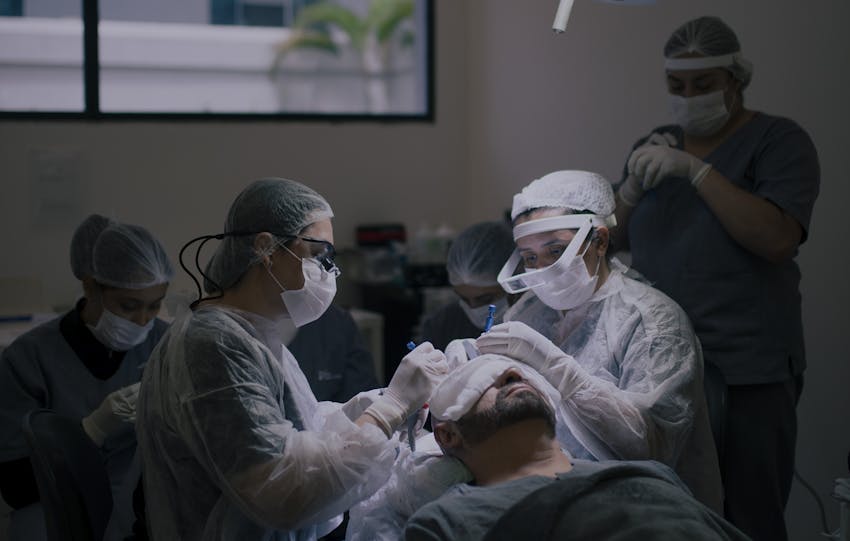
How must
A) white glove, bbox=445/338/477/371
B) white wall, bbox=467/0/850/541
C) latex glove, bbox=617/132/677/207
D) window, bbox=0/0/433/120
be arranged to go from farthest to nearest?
1. window, bbox=0/0/433/120
2. white wall, bbox=467/0/850/541
3. latex glove, bbox=617/132/677/207
4. white glove, bbox=445/338/477/371

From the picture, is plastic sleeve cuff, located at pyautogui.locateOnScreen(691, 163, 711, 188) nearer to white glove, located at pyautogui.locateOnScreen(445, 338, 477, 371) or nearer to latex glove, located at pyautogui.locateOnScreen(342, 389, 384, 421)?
white glove, located at pyautogui.locateOnScreen(445, 338, 477, 371)

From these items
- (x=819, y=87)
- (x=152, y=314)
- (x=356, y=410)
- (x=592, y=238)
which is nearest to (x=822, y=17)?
(x=819, y=87)

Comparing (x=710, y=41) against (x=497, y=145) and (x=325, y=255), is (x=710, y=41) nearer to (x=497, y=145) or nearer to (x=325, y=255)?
(x=325, y=255)

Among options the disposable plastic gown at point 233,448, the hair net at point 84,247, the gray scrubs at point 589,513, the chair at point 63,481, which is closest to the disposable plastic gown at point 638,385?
the gray scrubs at point 589,513

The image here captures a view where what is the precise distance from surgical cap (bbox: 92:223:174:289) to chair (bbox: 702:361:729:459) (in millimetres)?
1480

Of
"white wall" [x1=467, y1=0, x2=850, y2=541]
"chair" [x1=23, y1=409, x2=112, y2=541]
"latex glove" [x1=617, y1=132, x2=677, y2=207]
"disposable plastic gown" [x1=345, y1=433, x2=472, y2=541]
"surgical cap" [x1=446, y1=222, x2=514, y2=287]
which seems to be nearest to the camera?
"chair" [x1=23, y1=409, x2=112, y2=541]

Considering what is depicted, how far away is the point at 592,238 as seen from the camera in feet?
6.79

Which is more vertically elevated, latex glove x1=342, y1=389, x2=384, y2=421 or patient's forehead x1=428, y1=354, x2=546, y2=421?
patient's forehead x1=428, y1=354, x2=546, y2=421

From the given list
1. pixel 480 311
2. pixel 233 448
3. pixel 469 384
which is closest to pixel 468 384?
pixel 469 384

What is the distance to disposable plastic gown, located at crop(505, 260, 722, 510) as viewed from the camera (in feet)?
6.04

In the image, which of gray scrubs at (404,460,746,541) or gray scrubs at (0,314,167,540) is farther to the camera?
gray scrubs at (0,314,167,540)

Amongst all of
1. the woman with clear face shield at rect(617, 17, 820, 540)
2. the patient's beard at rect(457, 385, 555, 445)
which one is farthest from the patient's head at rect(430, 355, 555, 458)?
the woman with clear face shield at rect(617, 17, 820, 540)

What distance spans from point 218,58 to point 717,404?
308 centimetres

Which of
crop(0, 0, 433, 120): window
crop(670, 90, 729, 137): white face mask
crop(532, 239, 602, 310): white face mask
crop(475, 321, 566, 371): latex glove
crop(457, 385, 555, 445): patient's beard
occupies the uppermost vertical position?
crop(0, 0, 433, 120): window
